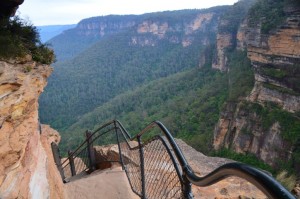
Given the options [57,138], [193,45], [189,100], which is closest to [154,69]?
[193,45]

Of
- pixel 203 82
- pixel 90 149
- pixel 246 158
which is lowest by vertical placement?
pixel 203 82

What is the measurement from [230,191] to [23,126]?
395cm

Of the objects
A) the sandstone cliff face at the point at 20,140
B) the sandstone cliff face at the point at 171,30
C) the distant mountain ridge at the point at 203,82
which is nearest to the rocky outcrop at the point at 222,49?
the distant mountain ridge at the point at 203,82

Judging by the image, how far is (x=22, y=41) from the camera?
17.6ft

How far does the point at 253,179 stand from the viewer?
5.07ft

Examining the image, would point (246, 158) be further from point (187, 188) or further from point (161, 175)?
point (187, 188)

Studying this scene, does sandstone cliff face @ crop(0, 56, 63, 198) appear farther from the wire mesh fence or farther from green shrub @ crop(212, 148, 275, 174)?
green shrub @ crop(212, 148, 275, 174)

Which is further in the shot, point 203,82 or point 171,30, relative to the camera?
point 171,30

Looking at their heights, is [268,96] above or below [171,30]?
above

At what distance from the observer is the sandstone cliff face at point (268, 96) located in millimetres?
24219

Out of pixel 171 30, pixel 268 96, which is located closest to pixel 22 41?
pixel 268 96

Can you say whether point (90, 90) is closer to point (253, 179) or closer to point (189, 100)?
point (189, 100)

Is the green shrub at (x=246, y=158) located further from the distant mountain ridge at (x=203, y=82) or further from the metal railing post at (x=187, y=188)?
the metal railing post at (x=187, y=188)

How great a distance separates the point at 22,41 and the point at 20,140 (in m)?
2.25
